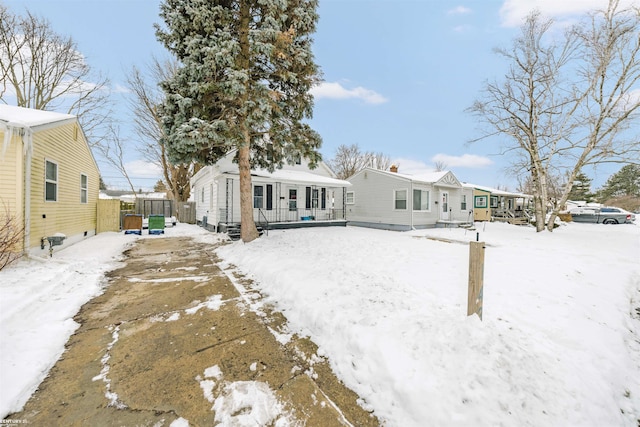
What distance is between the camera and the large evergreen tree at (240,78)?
7703 mm

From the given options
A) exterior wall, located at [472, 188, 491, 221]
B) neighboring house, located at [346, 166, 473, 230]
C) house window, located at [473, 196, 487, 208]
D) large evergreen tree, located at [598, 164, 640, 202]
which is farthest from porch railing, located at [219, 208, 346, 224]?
large evergreen tree, located at [598, 164, 640, 202]

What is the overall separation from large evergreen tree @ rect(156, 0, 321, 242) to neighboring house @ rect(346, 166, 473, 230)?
7.61 m

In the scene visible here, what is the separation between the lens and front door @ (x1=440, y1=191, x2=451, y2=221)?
17281 mm

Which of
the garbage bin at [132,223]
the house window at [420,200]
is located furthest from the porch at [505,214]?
the garbage bin at [132,223]

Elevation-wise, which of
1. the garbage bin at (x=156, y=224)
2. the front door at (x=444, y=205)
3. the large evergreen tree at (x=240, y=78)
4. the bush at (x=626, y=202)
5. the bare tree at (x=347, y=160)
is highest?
the bare tree at (x=347, y=160)

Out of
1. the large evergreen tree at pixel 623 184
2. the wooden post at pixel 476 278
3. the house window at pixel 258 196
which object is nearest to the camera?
the wooden post at pixel 476 278

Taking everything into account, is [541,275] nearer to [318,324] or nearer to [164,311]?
[318,324]

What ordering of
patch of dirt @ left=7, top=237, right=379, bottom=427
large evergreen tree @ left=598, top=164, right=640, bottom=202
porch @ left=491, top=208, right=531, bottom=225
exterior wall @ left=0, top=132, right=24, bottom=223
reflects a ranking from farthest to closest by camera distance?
Result: large evergreen tree @ left=598, top=164, right=640, bottom=202 < porch @ left=491, top=208, right=531, bottom=225 < exterior wall @ left=0, top=132, right=24, bottom=223 < patch of dirt @ left=7, top=237, right=379, bottom=427

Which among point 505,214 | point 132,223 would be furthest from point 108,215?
point 505,214


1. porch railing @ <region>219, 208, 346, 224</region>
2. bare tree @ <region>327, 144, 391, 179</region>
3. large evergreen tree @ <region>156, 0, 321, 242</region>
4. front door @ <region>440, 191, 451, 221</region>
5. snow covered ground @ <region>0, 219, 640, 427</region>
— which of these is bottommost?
snow covered ground @ <region>0, 219, 640, 427</region>

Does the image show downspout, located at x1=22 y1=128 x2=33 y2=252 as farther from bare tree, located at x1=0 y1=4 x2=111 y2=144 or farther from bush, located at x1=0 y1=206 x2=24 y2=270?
bare tree, located at x1=0 y1=4 x2=111 y2=144

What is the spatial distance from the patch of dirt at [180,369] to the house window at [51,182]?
5152mm

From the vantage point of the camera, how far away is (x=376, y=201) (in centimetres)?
1680

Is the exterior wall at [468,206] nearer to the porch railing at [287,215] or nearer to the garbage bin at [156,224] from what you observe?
the porch railing at [287,215]
